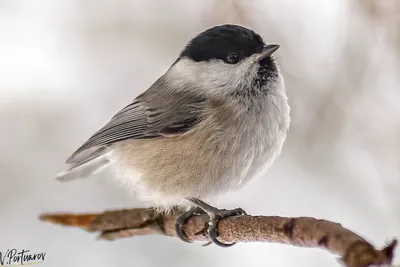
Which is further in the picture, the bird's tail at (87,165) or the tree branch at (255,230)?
the bird's tail at (87,165)

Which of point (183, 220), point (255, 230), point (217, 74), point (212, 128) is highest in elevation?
point (217, 74)

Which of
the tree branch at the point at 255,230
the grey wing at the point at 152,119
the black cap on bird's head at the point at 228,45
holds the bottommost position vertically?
the tree branch at the point at 255,230

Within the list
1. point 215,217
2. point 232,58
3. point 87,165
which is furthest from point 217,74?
point 87,165

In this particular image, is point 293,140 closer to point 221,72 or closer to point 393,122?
point 393,122

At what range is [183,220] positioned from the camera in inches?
47.7

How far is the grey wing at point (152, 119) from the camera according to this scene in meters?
1.21

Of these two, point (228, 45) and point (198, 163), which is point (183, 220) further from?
point (228, 45)

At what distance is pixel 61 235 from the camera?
1.56m

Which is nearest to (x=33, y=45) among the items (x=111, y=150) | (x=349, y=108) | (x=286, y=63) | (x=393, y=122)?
(x=111, y=150)

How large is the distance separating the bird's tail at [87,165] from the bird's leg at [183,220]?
27cm

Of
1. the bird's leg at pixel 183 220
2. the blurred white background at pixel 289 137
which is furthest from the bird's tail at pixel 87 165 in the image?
the bird's leg at pixel 183 220

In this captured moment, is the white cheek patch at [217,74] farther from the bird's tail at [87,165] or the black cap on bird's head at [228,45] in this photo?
the bird's tail at [87,165]

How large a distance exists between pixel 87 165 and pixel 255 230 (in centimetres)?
64

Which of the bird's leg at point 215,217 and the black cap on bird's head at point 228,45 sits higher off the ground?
the black cap on bird's head at point 228,45
